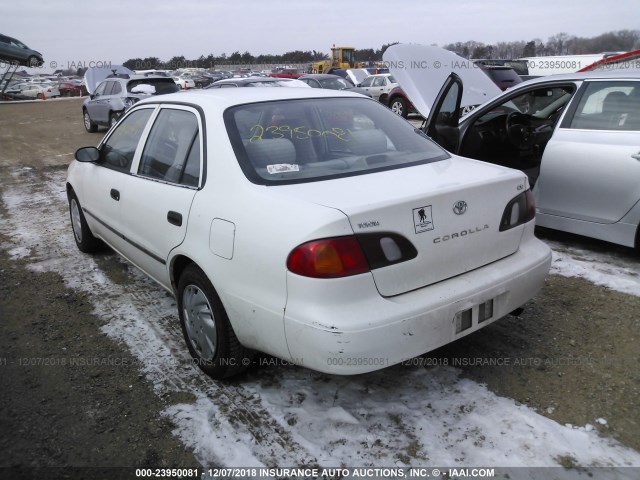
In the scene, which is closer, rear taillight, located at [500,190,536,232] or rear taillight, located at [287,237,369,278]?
rear taillight, located at [287,237,369,278]

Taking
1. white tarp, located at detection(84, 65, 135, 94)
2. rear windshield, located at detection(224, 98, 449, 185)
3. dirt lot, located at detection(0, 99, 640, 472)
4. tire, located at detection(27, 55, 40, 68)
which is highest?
tire, located at detection(27, 55, 40, 68)

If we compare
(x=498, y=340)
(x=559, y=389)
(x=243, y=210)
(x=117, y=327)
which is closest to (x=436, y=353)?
(x=498, y=340)

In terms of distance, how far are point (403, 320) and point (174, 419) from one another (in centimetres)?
129

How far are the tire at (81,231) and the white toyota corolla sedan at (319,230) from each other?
1550 millimetres

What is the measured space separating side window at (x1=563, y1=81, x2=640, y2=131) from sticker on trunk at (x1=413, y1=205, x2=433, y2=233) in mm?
2770

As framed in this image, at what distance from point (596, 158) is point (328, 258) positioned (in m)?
3.19

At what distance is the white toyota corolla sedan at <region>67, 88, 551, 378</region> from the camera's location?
7.75 ft

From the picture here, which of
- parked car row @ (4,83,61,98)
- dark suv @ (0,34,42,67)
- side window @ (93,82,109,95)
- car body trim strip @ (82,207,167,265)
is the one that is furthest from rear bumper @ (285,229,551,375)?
parked car row @ (4,83,61,98)

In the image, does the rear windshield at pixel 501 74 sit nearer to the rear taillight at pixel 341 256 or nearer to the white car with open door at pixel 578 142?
the white car with open door at pixel 578 142

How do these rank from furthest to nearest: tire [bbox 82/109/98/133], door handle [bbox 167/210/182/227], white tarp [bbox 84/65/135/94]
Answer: white tarp [bbox 84/65/135/94]
tire [bbox 82/109/98/133]
door handle [bbox 167/210/182/227]

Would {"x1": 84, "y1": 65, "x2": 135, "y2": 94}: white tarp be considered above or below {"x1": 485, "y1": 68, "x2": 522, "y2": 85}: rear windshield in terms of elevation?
above

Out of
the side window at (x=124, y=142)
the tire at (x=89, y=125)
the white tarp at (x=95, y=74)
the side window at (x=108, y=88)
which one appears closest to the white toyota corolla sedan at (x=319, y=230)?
the side window at (x=124, y=142)

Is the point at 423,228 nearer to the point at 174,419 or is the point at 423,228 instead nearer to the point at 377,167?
the point at 377,167

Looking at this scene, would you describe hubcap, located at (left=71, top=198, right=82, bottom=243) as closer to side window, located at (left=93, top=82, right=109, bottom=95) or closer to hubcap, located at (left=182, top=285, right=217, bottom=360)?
hubcap, located at (left=182, top=285, right=217, bottom=360)
